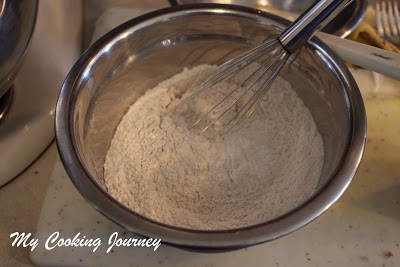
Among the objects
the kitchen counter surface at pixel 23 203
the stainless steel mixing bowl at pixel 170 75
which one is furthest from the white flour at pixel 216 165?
the kitchen counter surface at pixel 23 203

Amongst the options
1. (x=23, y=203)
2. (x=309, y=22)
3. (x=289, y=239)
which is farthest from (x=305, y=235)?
(x=23, y=203)

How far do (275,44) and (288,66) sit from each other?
0.07 meters

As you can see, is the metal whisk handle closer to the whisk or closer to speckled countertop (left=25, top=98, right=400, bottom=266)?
the whisk

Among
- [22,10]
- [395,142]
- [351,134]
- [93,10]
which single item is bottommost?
[395,142]

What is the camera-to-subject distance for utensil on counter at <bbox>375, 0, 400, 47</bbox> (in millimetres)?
848

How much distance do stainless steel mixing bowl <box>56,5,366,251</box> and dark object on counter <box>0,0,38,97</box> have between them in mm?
66

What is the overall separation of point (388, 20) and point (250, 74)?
13.3 inches

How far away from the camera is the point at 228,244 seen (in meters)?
0.46

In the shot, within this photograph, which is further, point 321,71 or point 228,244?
point 321,71

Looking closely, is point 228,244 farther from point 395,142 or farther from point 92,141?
point 395,142

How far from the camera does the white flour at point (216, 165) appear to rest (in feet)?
1.94

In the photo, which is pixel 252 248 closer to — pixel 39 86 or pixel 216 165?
pixel 216 165

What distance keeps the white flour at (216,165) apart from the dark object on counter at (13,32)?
6.7 inches

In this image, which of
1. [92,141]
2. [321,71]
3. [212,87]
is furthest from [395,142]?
[92,141]
